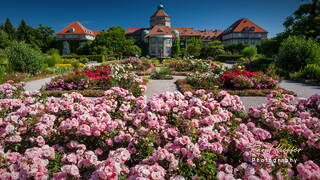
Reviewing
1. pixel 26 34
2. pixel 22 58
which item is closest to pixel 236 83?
pixel 22 58

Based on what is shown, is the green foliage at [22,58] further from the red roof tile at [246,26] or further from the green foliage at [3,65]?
the red roof tile at [246,26]

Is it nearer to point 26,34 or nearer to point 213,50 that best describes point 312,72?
point 213,50

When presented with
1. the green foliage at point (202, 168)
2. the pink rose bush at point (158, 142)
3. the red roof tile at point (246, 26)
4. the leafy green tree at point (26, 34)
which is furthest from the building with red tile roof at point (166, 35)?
the green foliage at point (202, 168)

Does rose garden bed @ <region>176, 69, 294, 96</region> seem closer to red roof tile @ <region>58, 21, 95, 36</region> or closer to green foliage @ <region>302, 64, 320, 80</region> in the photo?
green foliage @ <region>302, 64, 320, 80</region>

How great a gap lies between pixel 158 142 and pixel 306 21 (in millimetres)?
23494

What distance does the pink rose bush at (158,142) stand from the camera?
1.91m

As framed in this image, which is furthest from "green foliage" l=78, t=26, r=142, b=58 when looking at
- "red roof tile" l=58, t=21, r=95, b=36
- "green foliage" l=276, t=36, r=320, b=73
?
A: "green foliage" l=276, t=36, r=320, b=73

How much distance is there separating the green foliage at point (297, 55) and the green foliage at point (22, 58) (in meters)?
19.9

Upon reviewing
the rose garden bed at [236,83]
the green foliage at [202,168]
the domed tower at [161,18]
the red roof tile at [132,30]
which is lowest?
the green foliage at [202,168]

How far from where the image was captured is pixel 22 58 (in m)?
14.8

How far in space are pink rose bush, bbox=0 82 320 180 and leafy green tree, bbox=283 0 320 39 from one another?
20689 mm

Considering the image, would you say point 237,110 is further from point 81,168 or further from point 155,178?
point 81,168

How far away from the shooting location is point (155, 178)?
1.71 meters

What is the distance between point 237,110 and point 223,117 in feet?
2.52
